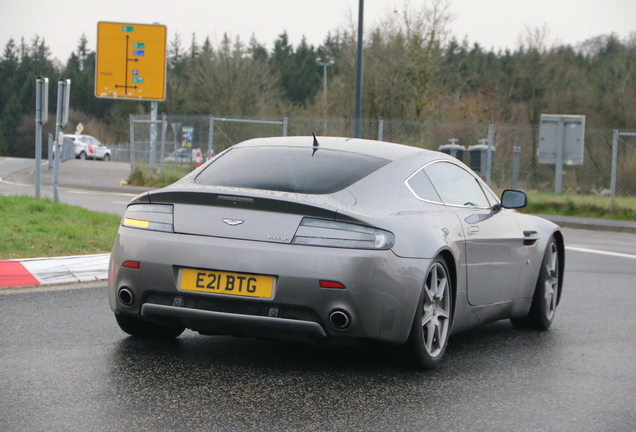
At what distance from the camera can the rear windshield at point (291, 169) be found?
16.5 ft

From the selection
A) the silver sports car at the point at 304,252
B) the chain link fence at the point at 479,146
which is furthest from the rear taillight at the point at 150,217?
the chain link fence at the point at 479,146

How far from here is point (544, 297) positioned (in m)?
6.72

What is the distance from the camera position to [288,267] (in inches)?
177

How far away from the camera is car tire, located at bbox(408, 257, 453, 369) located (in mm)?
4914

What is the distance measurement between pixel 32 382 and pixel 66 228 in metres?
6.66

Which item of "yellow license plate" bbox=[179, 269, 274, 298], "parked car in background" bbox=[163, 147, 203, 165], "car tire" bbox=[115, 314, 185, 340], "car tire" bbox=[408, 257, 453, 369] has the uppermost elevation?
"parked car in background" bbox=[163, 147, 203, 165]

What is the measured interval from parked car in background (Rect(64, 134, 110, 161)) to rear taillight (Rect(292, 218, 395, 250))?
52.8m

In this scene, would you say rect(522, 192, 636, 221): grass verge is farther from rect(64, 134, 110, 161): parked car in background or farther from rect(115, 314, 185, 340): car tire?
rect(64, 134, 110, 161): parked car in background

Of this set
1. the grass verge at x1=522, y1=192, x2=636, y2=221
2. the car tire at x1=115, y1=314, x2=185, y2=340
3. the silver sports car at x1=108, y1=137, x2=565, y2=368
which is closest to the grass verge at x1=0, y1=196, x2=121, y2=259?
the car tire at x1=115, y1=314, x2=185, y2=340

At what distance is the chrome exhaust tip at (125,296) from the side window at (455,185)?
2.07m

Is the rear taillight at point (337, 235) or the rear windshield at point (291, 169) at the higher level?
the rear windshield at point (291, 169)

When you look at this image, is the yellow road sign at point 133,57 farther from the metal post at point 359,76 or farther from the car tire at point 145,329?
the car tire at point 145,329

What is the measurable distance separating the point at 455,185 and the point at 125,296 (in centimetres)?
244

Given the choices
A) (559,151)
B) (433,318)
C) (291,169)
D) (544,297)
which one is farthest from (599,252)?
(559,151)
